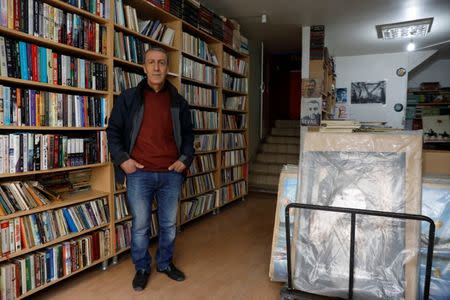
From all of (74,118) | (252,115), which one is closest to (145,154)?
(74,118)

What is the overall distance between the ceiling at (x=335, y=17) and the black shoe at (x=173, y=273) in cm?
290

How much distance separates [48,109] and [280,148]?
462cm

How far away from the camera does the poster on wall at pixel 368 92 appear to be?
635 centimetres

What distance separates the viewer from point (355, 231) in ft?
5.29

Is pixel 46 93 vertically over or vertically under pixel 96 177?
over

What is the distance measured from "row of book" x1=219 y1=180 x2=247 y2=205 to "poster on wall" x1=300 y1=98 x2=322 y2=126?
A: 1.25 meters

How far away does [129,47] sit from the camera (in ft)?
8.30

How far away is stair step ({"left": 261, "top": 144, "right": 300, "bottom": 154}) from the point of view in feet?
19.5

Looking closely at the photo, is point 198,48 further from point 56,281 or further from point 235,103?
point 56,281

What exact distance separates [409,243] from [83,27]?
2.28 m

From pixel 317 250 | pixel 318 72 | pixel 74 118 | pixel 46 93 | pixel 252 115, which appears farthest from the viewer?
pixel 252 115

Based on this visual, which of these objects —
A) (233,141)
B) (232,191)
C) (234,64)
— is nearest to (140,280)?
(232,191)

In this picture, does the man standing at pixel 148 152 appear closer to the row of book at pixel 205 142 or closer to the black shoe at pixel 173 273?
the black shoe at pixel 173 273

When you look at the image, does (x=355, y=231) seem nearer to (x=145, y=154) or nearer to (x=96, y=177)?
(x=145, y=154)
